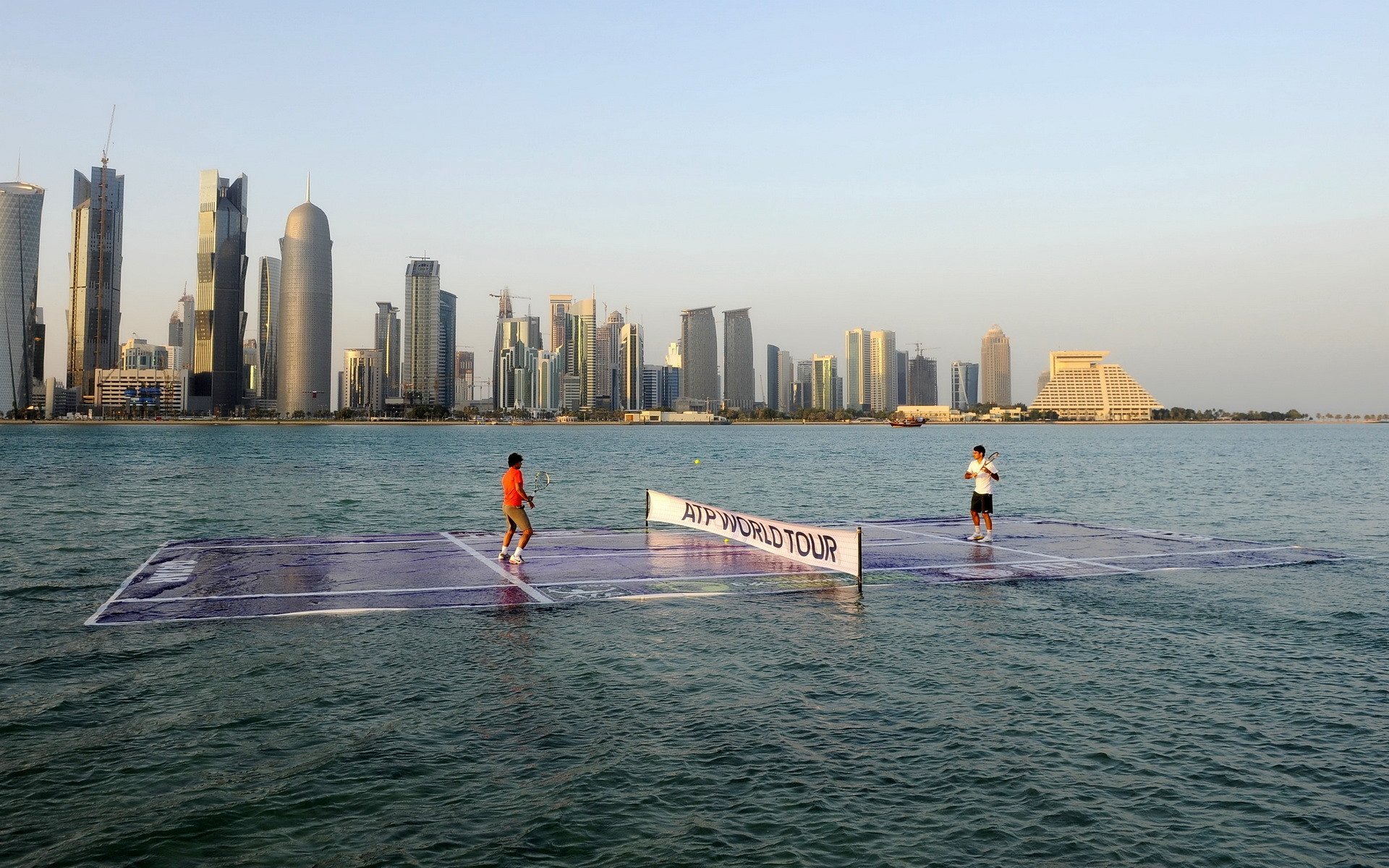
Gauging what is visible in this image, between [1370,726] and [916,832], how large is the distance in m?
5.88

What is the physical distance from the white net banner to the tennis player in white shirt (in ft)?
15.7

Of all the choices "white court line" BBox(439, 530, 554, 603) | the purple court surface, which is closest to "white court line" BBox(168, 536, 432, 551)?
the purple court surface

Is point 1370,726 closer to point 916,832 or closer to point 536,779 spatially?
point 916,832

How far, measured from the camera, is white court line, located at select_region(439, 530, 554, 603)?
15812mm

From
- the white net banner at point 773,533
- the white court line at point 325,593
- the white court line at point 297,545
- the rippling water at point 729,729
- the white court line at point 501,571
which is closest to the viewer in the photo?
the rippling water at point 729,729

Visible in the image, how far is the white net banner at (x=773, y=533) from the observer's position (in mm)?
17562

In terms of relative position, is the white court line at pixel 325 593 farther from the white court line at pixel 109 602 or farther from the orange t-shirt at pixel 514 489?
the orange t-shirt at pixel 514 489

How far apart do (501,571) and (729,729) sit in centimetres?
949

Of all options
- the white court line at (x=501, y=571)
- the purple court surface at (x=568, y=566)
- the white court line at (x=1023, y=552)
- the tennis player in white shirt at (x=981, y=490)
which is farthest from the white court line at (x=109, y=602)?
the white court line at (x=1023, y=552)

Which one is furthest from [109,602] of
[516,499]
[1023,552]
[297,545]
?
[1023,552]

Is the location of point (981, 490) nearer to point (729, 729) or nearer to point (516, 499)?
point (516, 499)

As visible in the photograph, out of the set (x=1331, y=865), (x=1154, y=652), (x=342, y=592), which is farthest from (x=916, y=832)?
(x=342, y=592)

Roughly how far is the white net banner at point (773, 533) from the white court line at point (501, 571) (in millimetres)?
4800

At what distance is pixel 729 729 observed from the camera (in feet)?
31.7
